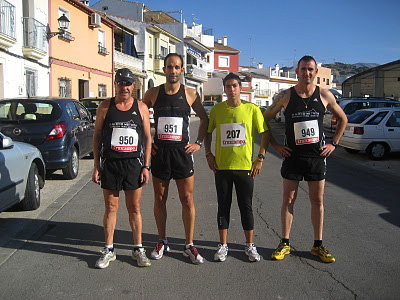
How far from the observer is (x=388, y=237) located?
4.73m

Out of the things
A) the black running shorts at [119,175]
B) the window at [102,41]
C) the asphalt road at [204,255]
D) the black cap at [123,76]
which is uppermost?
the window at [102,41]

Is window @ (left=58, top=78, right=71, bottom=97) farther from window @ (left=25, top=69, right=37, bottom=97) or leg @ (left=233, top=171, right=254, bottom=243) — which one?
leg @ (left=233, top=171, right=254, bottom=243)

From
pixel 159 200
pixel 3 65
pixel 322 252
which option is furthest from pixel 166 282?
pixel 3 65

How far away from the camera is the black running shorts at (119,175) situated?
3.80m

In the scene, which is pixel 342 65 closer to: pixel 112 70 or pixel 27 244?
pixel 112 70

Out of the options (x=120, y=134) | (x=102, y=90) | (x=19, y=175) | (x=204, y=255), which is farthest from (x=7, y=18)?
(x=204, y=255)

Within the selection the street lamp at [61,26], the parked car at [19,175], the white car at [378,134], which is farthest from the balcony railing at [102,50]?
the parked car at [19,175]

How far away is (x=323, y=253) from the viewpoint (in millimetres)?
3979

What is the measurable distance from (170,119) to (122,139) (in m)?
0.50

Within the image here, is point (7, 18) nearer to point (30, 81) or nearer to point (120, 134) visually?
point (30, 81)

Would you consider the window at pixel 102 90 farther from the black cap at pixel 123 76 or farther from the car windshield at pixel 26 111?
the black cap at pixel 123 76

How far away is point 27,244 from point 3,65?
11741mm

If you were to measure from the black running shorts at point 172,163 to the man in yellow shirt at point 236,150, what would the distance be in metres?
0.34

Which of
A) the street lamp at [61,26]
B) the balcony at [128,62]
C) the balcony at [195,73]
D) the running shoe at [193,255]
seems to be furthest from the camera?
the balcony at [195,73]
